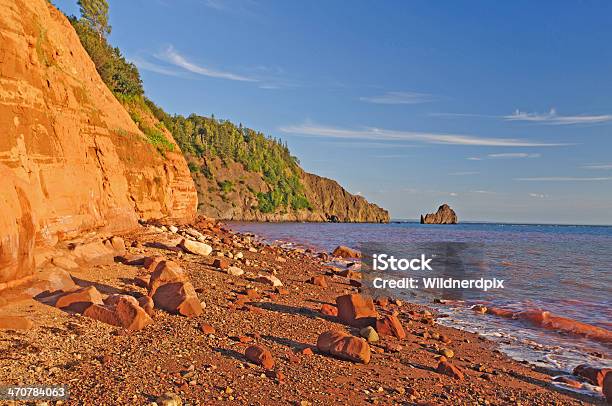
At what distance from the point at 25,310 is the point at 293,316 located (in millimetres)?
5891

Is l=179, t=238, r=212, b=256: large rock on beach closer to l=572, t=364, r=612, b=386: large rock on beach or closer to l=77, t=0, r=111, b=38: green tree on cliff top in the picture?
l=572, t=364, r=612, b=386: large rock on beach

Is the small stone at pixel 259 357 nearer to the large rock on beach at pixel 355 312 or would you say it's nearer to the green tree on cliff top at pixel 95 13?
the large rock on beach at pixel 355 312

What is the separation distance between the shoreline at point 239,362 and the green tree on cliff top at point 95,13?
5510cm

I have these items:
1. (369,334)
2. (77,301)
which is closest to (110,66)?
(77,301)

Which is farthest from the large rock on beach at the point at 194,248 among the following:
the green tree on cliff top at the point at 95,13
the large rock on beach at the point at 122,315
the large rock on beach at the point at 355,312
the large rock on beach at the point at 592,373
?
the green tree on cliff top at the point at 95,13

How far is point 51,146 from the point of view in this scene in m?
12.7

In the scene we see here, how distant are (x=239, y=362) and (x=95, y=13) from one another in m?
61.6

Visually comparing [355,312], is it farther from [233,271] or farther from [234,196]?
[234,196]

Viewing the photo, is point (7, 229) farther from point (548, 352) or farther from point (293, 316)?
point (548, 352)

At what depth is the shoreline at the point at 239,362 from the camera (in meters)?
5.40

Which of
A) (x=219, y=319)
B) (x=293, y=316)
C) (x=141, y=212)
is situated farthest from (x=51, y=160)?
(x=141, y=212)

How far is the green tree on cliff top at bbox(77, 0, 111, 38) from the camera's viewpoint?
5266 centimetres

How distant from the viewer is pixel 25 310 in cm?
744

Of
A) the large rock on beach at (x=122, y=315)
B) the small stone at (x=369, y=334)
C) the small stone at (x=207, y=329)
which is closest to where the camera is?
the large rock on beach at (x=122, y=315)
